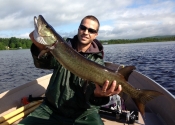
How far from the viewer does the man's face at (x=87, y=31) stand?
13.6 feet

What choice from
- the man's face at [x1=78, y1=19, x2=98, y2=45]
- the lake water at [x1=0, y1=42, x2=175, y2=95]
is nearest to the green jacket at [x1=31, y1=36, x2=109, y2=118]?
the man's face at [x1=78, y1=19, x2=98, y2=45]

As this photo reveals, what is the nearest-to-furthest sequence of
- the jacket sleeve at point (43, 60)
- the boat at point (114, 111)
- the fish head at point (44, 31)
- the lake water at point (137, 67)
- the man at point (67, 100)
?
the fish head at point (44, 31), the jacket sleeve at point (43, 60), the man at point (67, 100), the boat at point (114, 111), the lake water at point (137, 67)

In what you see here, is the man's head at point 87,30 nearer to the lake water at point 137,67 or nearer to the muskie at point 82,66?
the muskie at point 82,66

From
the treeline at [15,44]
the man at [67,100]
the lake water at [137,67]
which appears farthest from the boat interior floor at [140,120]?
the treeline at [15,44]

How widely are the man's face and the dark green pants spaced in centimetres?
144

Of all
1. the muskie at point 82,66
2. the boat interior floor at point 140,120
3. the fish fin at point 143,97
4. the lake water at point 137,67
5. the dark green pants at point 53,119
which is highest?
the muskie at point 82,66

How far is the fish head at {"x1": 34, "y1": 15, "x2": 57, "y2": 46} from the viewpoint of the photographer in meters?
3.45

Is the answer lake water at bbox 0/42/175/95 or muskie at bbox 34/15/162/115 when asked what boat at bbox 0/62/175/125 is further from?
lake water at bbox 0/42/175/95

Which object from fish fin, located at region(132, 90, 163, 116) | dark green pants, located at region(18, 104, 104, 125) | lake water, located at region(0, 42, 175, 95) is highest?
fish fin, located at region(132, 90, 163, 116)

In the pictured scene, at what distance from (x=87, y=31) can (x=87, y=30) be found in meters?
0.02

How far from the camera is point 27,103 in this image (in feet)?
19.0

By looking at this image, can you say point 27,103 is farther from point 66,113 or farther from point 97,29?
point 97,29

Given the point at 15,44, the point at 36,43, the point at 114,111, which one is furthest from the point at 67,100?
the point at 15,44

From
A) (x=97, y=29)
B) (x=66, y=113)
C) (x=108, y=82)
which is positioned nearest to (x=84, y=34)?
(x=97, y=29)
